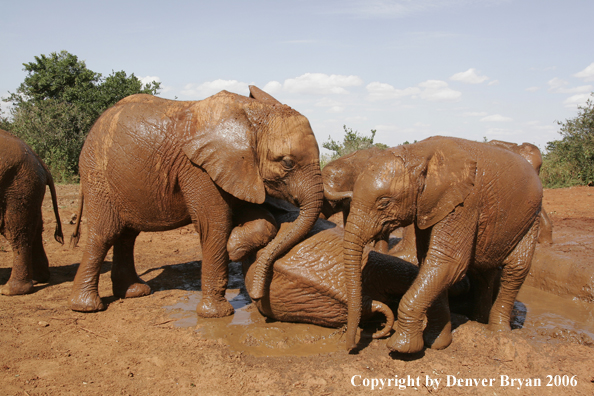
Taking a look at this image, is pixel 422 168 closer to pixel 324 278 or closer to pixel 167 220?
pixel 324 278

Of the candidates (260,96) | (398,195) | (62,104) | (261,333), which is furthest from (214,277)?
(62,104)

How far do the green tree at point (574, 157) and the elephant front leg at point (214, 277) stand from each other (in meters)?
17.2

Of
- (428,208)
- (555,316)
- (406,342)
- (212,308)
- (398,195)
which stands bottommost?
(555,316)

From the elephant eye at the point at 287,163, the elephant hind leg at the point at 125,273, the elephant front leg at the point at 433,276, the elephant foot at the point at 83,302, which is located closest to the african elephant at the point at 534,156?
the elephant front leg at the point at 433,276

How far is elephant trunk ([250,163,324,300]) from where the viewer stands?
15.6 ft

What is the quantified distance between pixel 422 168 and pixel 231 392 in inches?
98.0

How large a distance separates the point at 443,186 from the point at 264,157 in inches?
78.2

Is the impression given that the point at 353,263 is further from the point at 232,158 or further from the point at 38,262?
the point at 38,262

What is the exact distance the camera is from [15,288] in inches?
244

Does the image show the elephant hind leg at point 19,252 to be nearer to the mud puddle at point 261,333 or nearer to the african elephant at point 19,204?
the african elephant at point 19,204

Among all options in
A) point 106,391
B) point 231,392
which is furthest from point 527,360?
point 106,391

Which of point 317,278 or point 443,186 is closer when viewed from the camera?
point 443,186

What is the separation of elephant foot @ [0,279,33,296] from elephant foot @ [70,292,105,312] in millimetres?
1121

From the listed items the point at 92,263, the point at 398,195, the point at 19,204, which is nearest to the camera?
the point at 398,195
